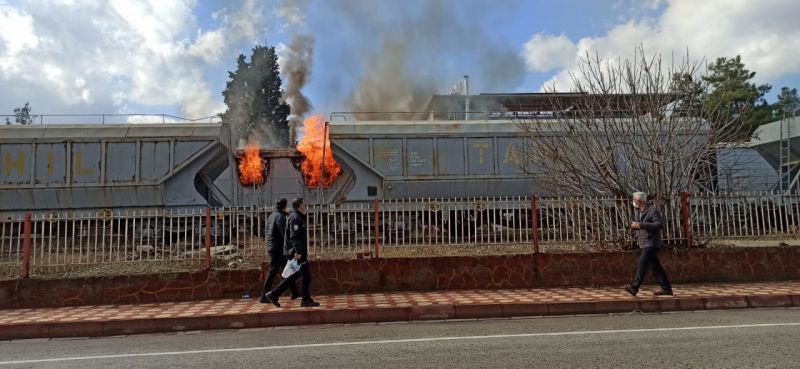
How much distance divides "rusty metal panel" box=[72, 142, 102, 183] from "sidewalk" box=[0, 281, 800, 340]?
607 centimetres

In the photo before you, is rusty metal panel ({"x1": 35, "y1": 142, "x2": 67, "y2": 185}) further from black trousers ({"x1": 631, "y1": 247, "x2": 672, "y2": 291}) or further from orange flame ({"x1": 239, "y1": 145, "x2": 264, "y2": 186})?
black trousers ({"x1": 631, "y1": 247, "x2": 672, "y2": 291})

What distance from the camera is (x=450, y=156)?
1427 centimetres

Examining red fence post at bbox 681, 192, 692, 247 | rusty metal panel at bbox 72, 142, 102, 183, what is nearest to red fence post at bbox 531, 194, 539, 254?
red fence post at bbox 681, 192, 692, 247

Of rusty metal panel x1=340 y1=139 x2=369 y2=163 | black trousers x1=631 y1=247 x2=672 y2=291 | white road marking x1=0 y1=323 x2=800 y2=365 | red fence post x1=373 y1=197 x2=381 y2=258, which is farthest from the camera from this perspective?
rusty metal panel x1=340 y1=139 x2=369 y2=163

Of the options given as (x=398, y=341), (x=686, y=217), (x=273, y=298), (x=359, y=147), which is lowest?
(x=398, y=341)

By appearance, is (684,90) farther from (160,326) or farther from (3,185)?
(3,185)

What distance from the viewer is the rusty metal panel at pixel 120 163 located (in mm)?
13352

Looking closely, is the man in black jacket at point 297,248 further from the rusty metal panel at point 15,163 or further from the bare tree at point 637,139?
the rusty metal panel at point 15,163

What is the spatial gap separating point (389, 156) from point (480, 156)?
8.05 ft

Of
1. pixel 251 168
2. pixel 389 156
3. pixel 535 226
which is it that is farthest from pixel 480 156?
pixel 251 168

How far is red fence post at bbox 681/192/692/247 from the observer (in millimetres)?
9375

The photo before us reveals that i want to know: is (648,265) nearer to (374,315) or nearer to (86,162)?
(374,315)

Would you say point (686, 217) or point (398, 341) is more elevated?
point (686, 217)

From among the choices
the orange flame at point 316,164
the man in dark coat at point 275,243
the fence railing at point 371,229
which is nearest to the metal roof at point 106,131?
the orange flame at point 316,164
